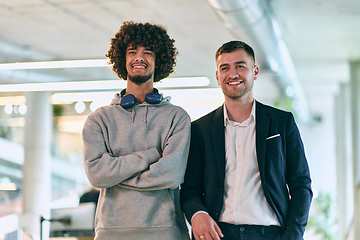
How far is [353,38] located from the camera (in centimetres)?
584

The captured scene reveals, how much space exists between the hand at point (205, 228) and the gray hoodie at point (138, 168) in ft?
0.37

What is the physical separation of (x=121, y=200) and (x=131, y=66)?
24.0 inches

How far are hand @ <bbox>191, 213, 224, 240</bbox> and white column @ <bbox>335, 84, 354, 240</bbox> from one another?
8.42 m

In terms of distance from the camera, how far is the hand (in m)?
1.67

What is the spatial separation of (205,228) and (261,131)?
1.65 feet

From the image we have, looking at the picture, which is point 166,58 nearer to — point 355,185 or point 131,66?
point 131,66

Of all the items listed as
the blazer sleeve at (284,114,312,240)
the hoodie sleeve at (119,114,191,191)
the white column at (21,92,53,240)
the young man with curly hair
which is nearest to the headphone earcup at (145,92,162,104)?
the young man with curly hair

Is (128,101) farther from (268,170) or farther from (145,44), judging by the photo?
(268,170)

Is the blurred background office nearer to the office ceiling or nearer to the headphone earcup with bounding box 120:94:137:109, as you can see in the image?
the office ceiling

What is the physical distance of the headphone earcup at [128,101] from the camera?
1.85 m

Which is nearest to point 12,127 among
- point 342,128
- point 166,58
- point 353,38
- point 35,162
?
point 35,162

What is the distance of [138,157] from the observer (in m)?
1.72

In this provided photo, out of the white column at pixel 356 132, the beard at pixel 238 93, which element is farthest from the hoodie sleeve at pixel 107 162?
the white column at pixel 356 132

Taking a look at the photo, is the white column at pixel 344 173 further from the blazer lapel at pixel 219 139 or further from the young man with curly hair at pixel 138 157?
the young man with curly hair at pixel 138 157
